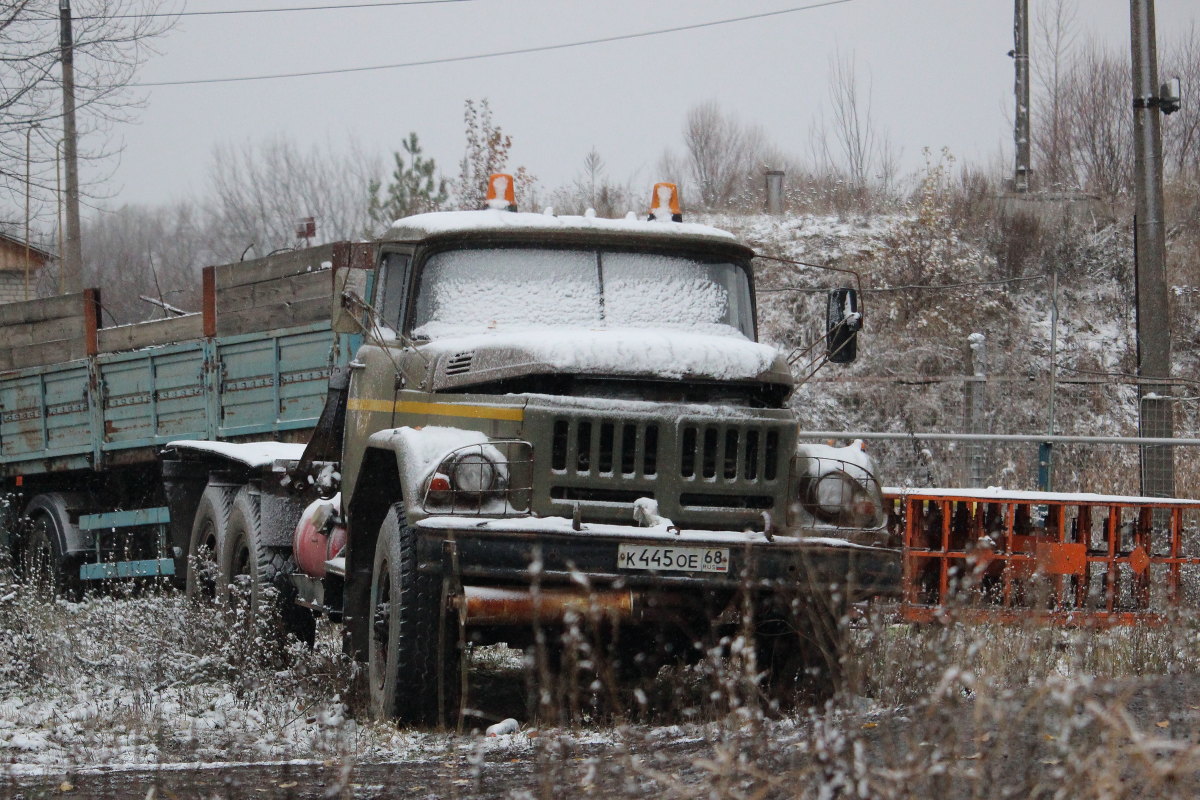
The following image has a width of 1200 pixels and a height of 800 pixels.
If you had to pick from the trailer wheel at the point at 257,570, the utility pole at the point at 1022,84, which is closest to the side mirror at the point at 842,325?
the trailer wheel at the point at 257,570

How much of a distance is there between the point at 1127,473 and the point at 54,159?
38.8 feet

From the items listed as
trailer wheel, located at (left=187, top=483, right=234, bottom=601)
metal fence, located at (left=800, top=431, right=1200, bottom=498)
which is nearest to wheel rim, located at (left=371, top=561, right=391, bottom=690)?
trailer wheel, located at (left=187, top=483, right=234, bottom=601)

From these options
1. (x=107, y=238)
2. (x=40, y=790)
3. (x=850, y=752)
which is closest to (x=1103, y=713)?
(x=850, y=752)

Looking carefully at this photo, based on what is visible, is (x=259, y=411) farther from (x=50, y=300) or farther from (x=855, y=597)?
(x=855, y=597)

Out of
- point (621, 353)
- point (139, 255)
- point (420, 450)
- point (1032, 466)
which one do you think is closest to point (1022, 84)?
point (1032, 466)

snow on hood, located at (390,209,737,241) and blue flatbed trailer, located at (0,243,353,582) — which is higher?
snow on hood, located at (390,209,737,241)

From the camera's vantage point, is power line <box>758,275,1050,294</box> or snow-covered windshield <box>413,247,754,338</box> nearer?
snow-covered windshield <box>413,247,754,338</box>

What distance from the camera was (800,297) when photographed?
23.3m

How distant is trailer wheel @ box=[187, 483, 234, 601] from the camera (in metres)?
9.48

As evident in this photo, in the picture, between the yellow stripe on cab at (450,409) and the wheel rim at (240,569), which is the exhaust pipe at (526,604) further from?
the wheel rim at (240,569)

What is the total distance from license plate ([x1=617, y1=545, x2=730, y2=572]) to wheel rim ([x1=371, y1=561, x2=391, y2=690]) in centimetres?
121

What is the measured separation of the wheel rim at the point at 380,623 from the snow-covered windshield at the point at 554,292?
1265mm

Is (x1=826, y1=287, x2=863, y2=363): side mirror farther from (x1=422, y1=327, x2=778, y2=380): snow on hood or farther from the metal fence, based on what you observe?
the metal fence

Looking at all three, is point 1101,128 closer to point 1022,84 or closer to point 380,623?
point 1022,84
